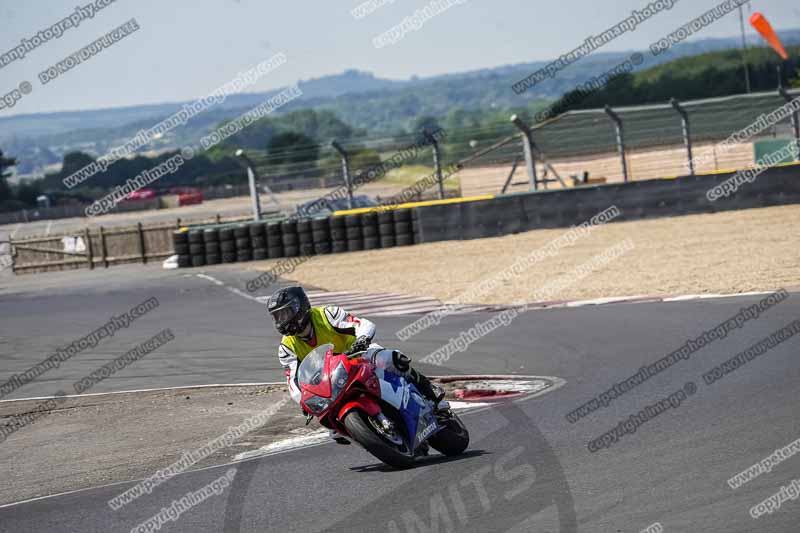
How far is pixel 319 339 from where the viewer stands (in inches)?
345

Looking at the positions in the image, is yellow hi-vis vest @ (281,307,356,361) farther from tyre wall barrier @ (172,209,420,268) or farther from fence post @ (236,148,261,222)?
fence post @ (236,148,261,222)

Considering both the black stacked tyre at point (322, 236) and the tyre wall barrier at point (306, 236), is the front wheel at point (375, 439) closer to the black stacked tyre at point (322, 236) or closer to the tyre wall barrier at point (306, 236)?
the tyre wall barrier at point (306, 236)

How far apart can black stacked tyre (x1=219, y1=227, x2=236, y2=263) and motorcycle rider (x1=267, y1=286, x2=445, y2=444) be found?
21.7m

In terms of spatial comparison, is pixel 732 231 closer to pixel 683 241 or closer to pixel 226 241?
pixel 683 241

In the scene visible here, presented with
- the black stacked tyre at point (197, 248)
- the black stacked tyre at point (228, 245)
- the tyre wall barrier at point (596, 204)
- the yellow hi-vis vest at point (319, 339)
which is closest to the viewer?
the yellow hi-vis vest at point (319, 339)

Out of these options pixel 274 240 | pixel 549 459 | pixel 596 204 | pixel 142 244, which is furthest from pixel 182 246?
pixel 549 459

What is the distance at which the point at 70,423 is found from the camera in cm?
1204

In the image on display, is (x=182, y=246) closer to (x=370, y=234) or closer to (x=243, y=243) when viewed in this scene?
(x=243, y=243)

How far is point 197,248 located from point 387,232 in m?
5.28

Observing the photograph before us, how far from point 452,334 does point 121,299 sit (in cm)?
1149

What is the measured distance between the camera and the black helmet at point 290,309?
8461 millimetres

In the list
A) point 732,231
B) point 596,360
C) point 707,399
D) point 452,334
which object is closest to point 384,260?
point 732,231

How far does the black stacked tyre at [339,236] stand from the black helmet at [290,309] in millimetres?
20875

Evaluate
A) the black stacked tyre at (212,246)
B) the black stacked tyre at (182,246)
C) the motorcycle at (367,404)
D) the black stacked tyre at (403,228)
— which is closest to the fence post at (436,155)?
the black stacked tyre at (403,228)
